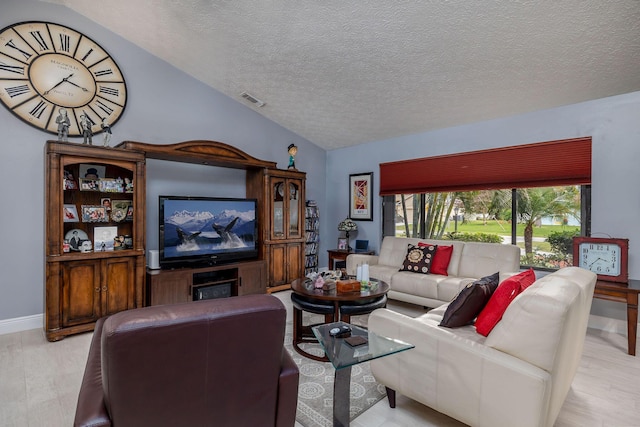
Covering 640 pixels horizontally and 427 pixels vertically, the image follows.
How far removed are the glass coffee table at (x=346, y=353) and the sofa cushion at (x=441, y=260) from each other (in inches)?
98.9

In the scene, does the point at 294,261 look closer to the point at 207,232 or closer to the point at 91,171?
the point at 207,232

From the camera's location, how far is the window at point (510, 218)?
3744 mm

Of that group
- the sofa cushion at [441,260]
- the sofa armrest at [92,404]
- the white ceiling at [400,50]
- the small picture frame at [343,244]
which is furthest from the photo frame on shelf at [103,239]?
the sofa cushion at [441,260]

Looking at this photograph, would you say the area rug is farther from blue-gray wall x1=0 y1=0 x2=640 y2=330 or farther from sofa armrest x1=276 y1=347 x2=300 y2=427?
blue-gray wall x1=0 y1=0 x2=640 y2=330

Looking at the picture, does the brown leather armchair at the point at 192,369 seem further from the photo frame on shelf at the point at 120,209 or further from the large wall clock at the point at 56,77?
the large wall clock at the point at 56,77

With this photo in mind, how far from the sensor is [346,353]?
1470 millimetres

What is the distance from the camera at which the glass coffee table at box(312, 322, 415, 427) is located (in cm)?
145

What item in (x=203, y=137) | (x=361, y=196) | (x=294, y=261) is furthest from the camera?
(x=361, y=196)

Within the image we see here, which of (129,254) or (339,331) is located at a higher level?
(129,254)

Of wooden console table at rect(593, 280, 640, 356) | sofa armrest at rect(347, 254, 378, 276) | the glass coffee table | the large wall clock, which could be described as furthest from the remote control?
the large wall clock

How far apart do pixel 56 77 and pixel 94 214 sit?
154 cm

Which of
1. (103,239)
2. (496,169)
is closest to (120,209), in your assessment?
(103,239)

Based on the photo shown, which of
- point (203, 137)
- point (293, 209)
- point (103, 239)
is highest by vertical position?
point (203, 137)

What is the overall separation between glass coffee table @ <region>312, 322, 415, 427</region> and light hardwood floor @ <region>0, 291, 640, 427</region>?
0.40m
